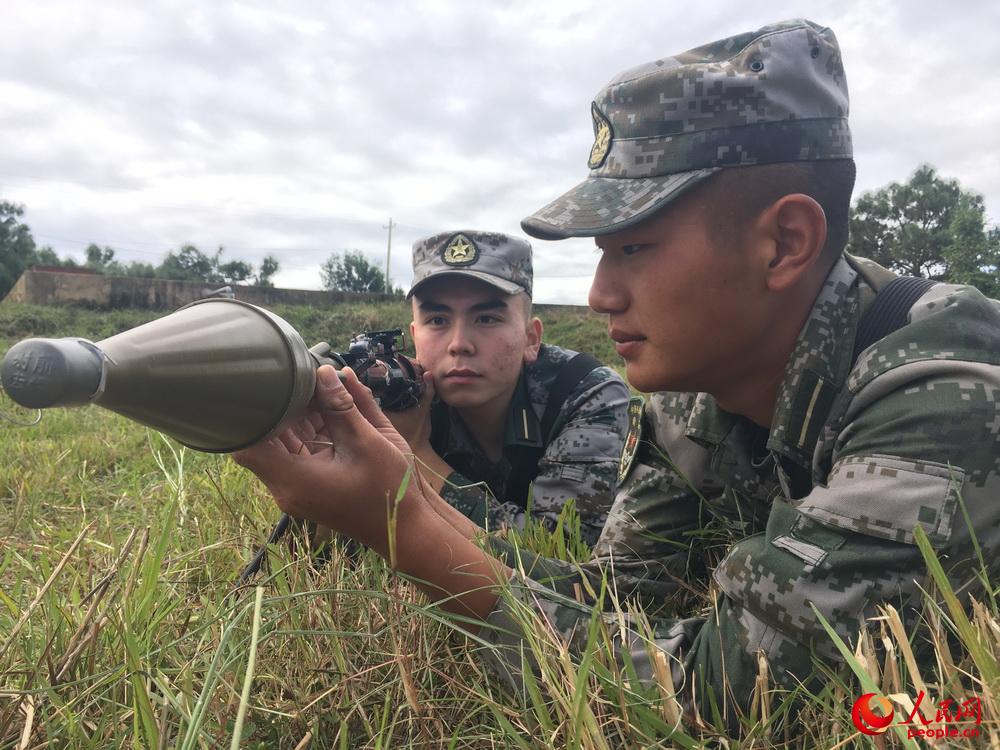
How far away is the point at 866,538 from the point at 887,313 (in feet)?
2.03

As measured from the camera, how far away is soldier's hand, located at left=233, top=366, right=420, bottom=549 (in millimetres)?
1463

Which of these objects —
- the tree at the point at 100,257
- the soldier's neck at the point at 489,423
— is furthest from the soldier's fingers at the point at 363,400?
the tree at the point at 100,257

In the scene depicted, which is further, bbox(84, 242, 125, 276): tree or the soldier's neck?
bbox(84, 242, 125, 276): tree

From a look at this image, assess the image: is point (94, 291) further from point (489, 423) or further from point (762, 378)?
point (762, 378)

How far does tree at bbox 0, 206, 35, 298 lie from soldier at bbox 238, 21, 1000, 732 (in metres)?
43.8

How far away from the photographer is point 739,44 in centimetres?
163

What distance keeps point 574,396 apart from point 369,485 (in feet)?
5.98

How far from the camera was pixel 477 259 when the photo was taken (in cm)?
323

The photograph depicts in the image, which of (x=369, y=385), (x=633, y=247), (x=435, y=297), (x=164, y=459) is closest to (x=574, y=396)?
(x=435, y=297)

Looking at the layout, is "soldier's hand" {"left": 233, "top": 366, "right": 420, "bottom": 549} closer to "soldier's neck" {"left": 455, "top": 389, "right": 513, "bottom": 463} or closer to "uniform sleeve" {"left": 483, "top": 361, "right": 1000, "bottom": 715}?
"uniform sleeve" {"left": 483, "top": 361, "right": 1000, "bottom": 715}

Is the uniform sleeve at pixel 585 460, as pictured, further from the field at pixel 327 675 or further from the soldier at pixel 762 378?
the soldier at pixel 762 378

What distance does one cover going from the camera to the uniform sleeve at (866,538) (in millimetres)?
1180

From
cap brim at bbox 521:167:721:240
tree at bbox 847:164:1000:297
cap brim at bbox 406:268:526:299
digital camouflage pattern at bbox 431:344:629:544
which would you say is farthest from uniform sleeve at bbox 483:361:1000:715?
tree at bbox 847:164:1000:297

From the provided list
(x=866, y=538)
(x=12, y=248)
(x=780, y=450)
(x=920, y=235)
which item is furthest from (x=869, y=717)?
(x=12, y=248)
